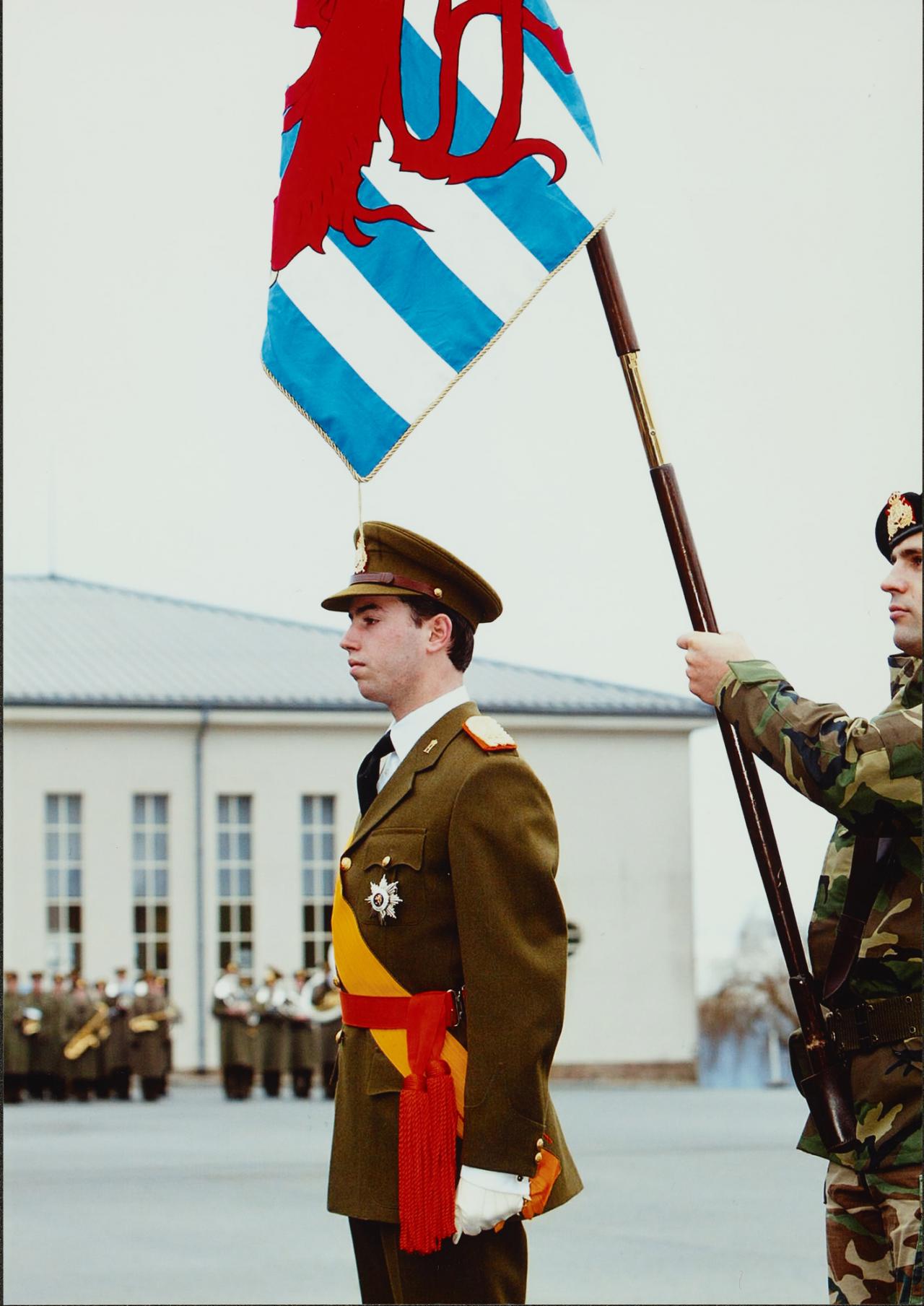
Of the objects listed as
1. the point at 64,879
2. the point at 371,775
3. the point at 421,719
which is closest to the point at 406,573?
the point at 421,719

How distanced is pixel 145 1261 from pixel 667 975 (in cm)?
2238

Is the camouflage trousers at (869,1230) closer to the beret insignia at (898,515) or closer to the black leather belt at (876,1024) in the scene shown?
the black leather belt at (876,1024)

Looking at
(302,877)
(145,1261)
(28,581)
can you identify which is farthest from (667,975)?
(145,1261)

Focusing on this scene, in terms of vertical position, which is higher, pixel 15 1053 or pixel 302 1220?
pixel 302 1220

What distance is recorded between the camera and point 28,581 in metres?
32.8

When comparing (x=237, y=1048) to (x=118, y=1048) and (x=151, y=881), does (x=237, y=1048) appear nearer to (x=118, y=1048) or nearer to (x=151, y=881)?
(x=118, y=1048)

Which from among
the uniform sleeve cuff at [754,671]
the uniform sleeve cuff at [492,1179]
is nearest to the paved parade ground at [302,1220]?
the uniform sleeve cuff at [492,1179]

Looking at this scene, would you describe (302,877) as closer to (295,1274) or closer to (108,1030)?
(108,1030)

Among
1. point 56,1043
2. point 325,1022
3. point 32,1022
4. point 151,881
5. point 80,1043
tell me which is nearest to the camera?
point 325,1022

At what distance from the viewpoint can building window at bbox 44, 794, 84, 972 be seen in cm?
2703

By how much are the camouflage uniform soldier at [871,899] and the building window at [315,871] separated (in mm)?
25317

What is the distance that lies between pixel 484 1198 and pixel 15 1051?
66.5ft

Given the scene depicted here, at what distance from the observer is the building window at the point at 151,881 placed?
2748 centimetres

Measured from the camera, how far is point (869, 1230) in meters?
2.76
